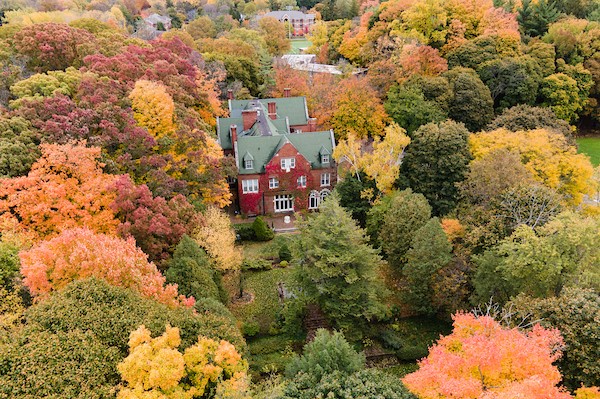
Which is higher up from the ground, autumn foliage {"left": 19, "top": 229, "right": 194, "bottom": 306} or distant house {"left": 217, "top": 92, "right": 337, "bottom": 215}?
autumn foliage {"left": 19, "top": 229, "right": 194, "bottom": 306}

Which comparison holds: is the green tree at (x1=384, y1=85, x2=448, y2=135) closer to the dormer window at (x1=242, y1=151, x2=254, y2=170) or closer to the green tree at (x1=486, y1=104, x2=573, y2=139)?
the green tree at (x1=486, y1=104, x2=573, y2=139)

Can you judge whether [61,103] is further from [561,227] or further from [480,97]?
[480,97]

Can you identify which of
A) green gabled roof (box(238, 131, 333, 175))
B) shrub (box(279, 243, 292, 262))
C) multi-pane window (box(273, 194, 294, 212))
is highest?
green gabled roof (box(238, 131, 333, 175))

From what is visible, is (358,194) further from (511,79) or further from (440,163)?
(511,79)

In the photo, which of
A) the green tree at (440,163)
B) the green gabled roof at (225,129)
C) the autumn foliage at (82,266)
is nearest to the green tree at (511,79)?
the green tree at (440,163)

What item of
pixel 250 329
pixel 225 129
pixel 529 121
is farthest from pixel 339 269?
pixel 529 121

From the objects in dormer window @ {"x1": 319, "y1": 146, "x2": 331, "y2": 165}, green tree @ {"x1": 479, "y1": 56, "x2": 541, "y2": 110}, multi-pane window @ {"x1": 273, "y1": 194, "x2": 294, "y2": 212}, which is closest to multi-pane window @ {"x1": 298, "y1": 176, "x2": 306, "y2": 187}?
multi-pane window @ {"x1": 273, "y1": 194, "x2": 294, "y2": 212}

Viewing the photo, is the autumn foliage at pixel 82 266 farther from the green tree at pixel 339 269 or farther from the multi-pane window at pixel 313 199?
the multi-pane window at pixel 313 199
